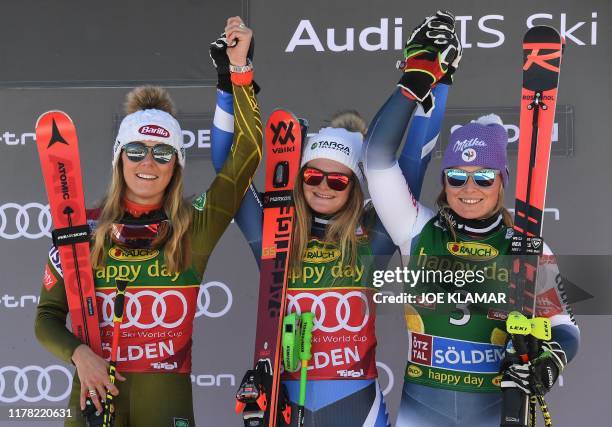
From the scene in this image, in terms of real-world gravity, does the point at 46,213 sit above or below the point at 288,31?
below

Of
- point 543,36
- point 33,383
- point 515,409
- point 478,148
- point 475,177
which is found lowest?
point 33,383

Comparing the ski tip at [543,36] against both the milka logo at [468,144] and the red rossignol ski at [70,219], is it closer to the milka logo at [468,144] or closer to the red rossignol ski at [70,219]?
the milka logo at [468,144]

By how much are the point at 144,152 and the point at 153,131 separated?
95 mm

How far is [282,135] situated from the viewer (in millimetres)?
3607

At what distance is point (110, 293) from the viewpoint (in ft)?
10.7

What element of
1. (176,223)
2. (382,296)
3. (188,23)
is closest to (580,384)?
(382,296)

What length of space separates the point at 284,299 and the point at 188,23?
1.90 metres

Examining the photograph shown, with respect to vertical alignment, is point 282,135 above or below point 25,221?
above

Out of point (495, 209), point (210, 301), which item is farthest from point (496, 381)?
point (210, 301)

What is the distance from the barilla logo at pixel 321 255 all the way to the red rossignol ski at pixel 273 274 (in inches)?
3.2

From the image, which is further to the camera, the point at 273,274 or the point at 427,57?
the point at 273,274

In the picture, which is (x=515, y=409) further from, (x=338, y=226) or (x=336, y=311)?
(x=338, y=226)

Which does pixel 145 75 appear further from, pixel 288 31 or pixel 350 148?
pixel 350 148

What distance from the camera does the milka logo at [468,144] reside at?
3.25 metres
